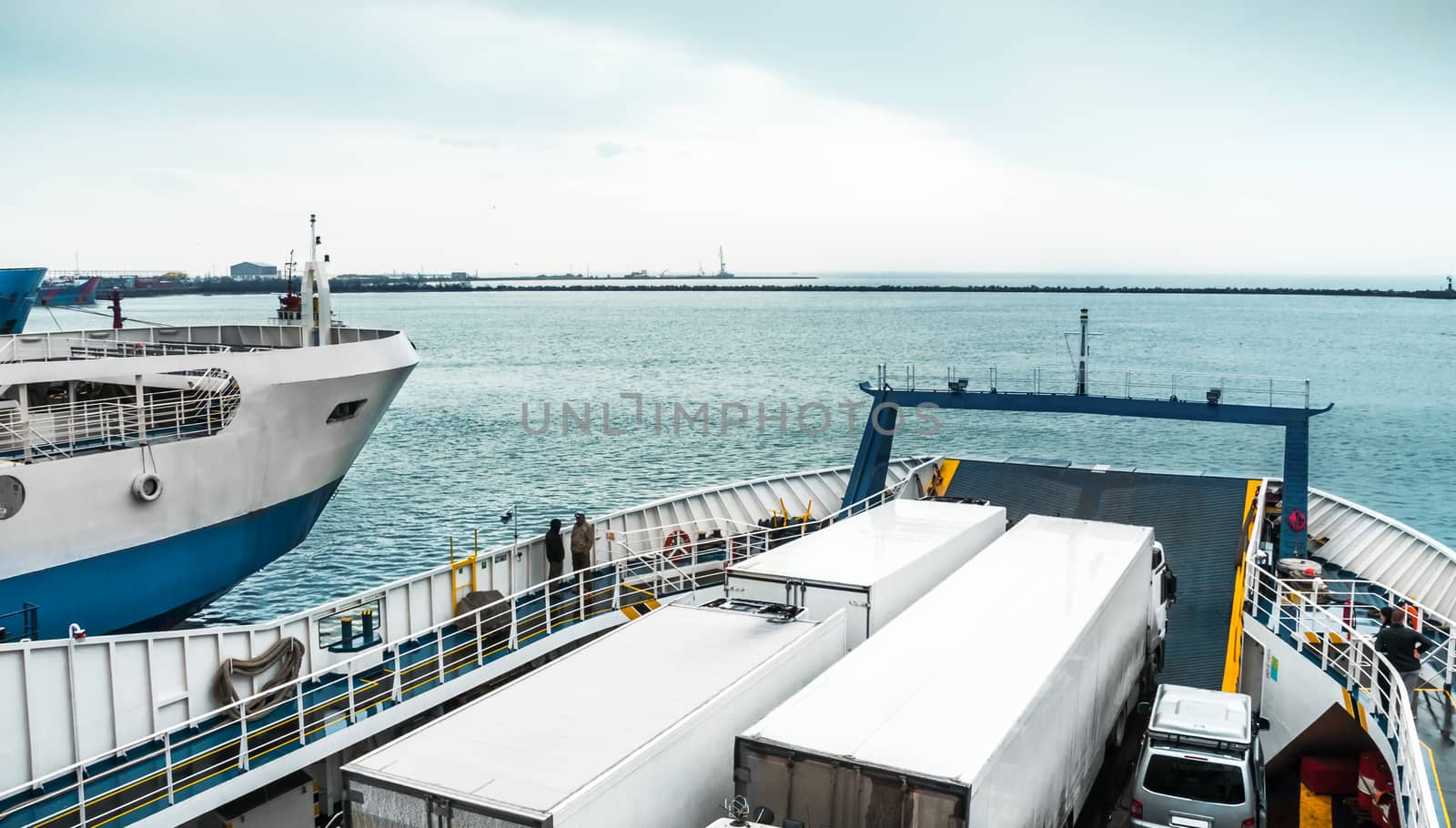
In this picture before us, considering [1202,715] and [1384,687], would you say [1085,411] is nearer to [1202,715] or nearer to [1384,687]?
[1384,687]

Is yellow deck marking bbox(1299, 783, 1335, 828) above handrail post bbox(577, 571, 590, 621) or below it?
below

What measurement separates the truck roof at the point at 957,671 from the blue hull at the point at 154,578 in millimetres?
12551

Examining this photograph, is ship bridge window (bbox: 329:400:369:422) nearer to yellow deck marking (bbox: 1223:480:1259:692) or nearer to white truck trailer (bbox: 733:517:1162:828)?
white truck trailer (bbox: 733:517:1162:828)

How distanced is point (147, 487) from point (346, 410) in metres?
5.26

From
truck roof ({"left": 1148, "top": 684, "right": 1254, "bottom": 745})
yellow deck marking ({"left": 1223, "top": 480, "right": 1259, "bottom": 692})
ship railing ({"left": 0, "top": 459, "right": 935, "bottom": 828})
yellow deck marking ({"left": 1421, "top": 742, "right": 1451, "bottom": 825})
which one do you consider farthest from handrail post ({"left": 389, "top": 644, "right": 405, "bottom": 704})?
yellow deck marking ({"left": 1223, "top": 480, "right": 1259, "bottom": 692})

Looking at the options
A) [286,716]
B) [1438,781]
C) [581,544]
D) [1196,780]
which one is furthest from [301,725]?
[1438,781]

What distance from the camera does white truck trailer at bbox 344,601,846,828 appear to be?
685 centimetres

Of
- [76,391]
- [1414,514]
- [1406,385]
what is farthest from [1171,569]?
[1406,385]

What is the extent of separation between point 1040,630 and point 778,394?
224 ft

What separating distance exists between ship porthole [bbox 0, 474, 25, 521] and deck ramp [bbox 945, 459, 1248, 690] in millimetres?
16586

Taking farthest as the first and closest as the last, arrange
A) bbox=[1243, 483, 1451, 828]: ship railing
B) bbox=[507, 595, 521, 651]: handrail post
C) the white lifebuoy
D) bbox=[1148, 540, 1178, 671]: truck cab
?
1. the white lifebuoy
2. bbox=[1148, 540, 1178, 671]: truck cab
3. bbox=[507, 595, 521, 651]: handrail post
4. bbox=[1243, 483, 1451, 828]: ship railing

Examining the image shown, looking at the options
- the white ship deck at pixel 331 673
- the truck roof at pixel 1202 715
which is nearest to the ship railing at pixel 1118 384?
the white ship deck at pixel 331 673

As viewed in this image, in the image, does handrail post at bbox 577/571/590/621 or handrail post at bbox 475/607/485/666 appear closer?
handrail post at bbox 475/607/485/666

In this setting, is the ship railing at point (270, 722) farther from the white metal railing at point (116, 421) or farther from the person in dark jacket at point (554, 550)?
the white metal railing at point (116, 421)
